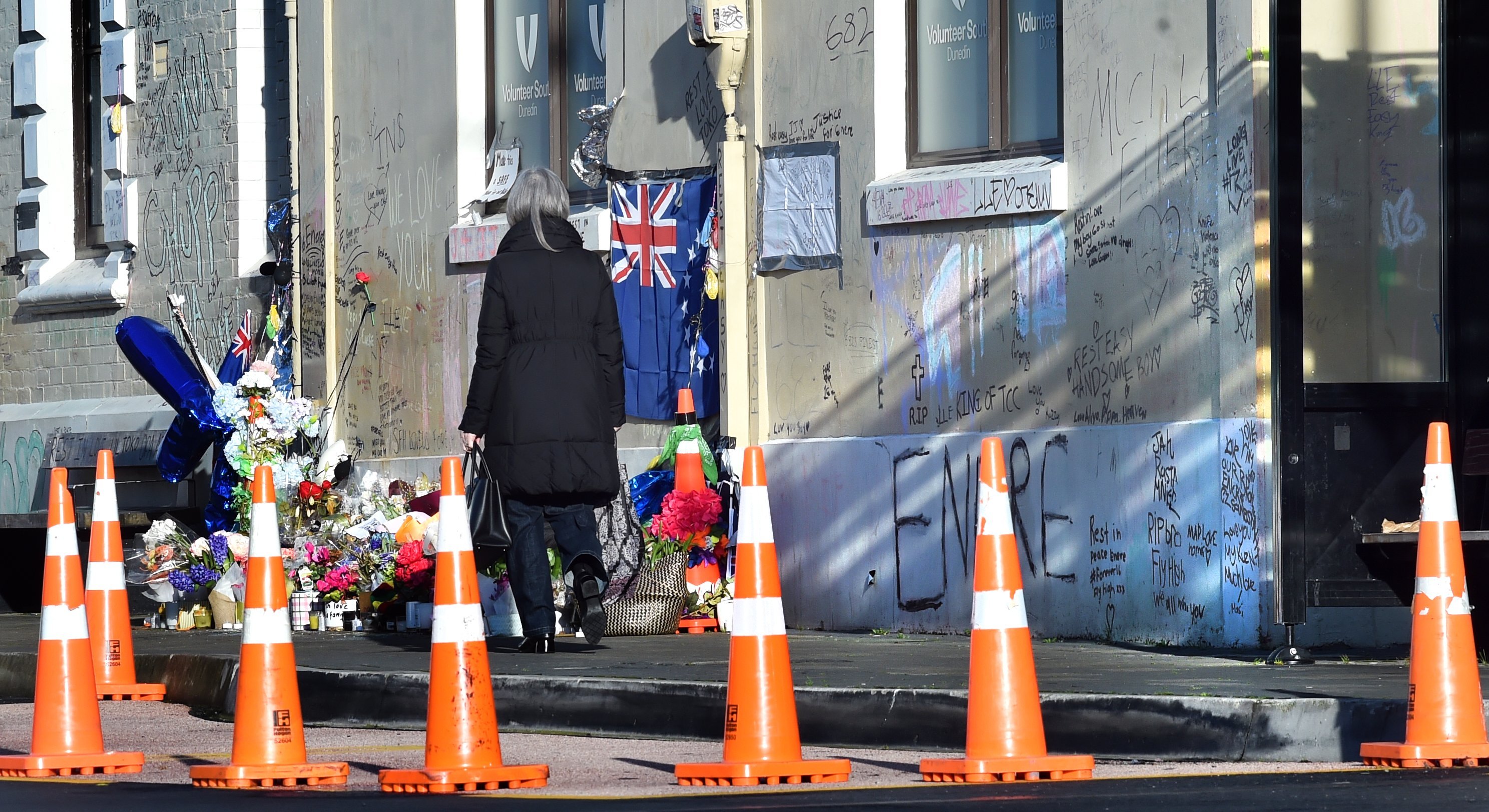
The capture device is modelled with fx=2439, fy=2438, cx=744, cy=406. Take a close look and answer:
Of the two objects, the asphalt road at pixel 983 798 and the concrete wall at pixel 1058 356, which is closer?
the asphalt road at pixel 983 798

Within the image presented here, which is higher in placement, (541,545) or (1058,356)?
(1058,356)

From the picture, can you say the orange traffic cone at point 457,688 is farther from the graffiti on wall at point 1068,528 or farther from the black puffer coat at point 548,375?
the graffiti on wall at point 1068,528

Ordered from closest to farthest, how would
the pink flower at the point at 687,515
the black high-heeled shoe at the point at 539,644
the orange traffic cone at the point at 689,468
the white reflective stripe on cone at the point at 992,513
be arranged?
1. the white reflective stripe on cone at the point at 992,513
2. the black high-heeled shoe at the point at 539,644
3. the pink flower at the point at 687,515
4. the orange traffic cone at the point at 689,468

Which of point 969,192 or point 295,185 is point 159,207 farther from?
point 969,192

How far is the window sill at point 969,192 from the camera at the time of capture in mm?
10359

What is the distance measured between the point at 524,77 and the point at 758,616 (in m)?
7.79

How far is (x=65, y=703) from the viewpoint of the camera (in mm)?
7148

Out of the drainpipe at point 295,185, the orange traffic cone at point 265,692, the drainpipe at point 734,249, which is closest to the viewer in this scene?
the orange traffic cone at point 265,692

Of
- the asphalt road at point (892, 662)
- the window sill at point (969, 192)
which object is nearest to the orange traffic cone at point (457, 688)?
the asphalt road at point (892, 662)

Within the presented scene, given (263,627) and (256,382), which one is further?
(256,382)

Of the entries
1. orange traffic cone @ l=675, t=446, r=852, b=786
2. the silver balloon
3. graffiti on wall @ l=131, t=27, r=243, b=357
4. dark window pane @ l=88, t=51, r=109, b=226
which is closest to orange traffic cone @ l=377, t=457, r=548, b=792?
orange traffic cone @ l=675, t=446, r=852, b=786

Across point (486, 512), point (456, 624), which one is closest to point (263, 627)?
point (456, 624)

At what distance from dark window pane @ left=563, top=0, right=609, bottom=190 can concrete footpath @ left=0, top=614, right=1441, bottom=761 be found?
3532mm

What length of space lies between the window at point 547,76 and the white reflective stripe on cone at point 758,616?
22.0ft
